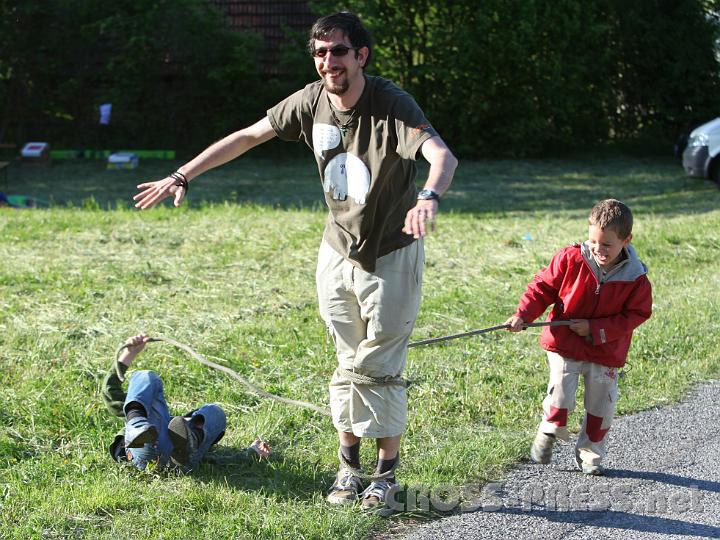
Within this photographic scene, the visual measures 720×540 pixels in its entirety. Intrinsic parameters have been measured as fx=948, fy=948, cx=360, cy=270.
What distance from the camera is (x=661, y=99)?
18.7 m

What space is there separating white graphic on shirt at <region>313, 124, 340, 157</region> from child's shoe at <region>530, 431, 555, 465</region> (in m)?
1.70

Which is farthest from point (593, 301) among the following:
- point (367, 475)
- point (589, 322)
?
point (367, 475)

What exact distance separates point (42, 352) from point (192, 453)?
2.16 m

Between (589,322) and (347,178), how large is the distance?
131 centimetres

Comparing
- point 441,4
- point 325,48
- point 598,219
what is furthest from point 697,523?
point 441,4

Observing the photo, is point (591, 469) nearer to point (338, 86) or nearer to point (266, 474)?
point (266, 474)

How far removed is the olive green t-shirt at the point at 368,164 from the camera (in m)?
3.78

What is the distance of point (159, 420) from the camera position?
4.33 m

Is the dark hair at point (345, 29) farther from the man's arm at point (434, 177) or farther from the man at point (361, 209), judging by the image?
the man's arm at point (434, 177)

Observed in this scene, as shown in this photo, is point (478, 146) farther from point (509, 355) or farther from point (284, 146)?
point (509, 355)

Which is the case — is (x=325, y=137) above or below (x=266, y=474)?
above

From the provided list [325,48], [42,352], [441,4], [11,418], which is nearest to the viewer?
[325,48]

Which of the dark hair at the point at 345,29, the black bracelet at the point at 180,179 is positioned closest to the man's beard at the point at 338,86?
the dark hair at the point at 345,29

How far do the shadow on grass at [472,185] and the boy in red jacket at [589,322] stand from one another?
24.3ft
